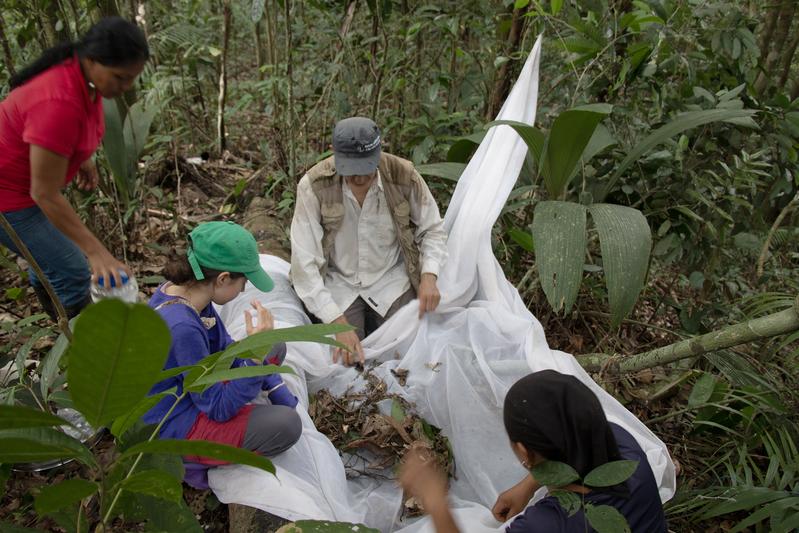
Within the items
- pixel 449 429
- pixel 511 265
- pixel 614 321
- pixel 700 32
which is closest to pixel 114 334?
pixel 614 321

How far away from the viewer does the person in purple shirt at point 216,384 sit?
1463mm

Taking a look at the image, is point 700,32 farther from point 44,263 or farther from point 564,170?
point 44,263

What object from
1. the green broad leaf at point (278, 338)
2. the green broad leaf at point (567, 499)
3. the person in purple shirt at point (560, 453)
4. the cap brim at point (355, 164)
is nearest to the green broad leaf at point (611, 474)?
the green broad leaf at point (567, 499)

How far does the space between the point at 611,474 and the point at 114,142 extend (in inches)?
86.9

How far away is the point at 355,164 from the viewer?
1993 mm

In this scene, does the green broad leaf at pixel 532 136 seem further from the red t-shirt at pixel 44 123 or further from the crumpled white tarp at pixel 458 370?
the red t-shirt at pixel 44 123

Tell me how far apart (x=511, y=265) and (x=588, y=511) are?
5.63ft

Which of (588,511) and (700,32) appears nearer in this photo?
(588,511)

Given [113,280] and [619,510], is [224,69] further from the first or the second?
[619,510]

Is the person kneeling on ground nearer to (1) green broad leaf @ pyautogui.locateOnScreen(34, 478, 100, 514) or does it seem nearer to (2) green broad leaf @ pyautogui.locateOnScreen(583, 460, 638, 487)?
(2) green broad leaf @ pyautogui.locateOnScreen(583, 460, 638, 487)

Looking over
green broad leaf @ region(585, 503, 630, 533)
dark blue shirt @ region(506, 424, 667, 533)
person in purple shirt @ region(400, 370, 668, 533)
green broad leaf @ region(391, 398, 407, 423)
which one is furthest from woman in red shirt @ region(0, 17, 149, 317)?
green broad leaf @ region(585, 503, 630, 533)

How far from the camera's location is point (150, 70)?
348 cm

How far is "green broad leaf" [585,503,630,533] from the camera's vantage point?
3.00 ft

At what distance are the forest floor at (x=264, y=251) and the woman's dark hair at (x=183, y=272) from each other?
0.37 ft
